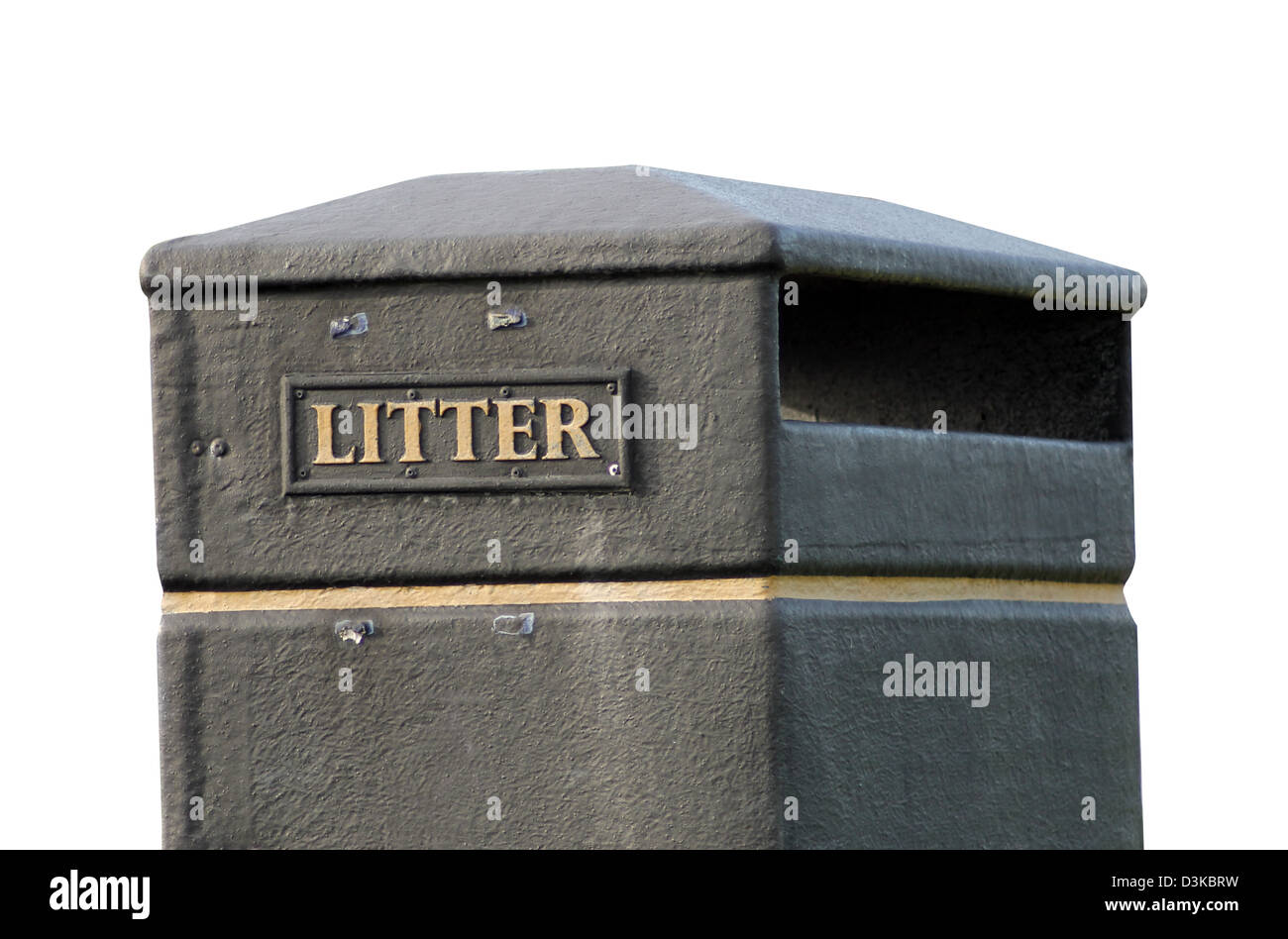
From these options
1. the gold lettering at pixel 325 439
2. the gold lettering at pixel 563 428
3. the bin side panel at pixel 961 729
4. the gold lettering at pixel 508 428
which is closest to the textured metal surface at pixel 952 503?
the bin side panel at pixel 961 729

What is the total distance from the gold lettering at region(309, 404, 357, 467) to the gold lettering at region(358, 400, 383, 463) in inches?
1.8

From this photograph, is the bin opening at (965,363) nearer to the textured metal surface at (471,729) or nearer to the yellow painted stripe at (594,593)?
the yellow painted stripe at (594,593)

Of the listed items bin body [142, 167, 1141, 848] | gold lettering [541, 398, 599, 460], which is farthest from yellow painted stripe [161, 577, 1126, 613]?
gold lettering [541, 398, 599, 460]

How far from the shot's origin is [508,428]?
18.6ft

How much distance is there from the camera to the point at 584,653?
5.60m

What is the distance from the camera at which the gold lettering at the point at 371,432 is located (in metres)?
5.73

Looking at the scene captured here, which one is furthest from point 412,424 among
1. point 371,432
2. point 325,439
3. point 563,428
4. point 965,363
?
point 965,363

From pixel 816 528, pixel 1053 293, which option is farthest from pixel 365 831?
pixel 1053 293

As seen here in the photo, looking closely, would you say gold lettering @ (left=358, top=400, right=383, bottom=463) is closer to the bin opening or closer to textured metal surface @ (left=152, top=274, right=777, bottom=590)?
textured metal surface @ (left=152, top=274, right=777, bottom=590)

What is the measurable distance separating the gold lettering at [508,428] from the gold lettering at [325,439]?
1.23 ft

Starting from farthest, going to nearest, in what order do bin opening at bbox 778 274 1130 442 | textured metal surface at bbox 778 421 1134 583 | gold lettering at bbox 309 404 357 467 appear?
bin opening at bbox 778 274 1130 442 → gold lettering at bbox 309 404 357 467 → textured metal surface at bbox 778 421 1134 583

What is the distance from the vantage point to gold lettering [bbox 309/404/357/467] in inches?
227

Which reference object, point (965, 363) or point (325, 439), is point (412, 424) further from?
point (965, 363)
